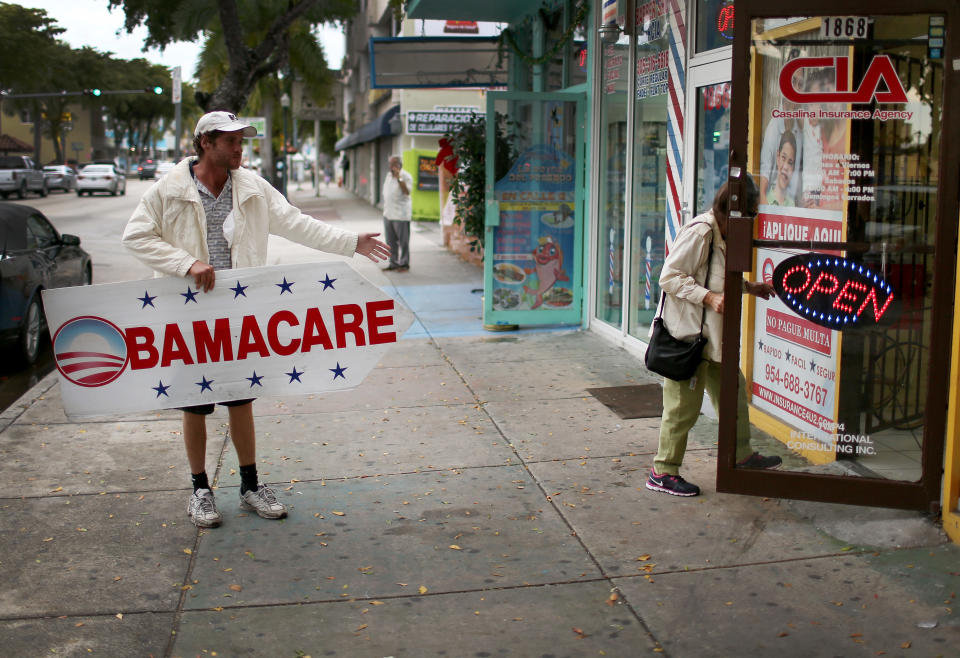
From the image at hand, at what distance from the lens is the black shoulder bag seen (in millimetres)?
5047

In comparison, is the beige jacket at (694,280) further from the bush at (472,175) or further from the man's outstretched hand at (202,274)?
the bush at (472,175)

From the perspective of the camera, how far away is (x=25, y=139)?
90375 millimetres

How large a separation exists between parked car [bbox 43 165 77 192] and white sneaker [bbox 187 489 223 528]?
164 ft

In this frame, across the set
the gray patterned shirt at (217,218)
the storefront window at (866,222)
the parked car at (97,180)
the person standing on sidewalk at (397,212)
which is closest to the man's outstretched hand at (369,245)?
the gray patterned shirt at (217,218)

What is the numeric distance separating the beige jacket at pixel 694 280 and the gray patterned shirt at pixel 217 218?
6.91 ft

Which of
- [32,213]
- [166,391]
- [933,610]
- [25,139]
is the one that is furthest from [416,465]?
[25,139]

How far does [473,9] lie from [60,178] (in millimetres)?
46293

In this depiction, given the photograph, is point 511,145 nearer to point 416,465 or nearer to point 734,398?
point 416,465

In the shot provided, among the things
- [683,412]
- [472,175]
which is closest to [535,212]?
[472,175]

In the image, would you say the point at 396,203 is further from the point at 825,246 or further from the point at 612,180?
the point at 825,246

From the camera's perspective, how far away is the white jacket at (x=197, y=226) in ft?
15.3

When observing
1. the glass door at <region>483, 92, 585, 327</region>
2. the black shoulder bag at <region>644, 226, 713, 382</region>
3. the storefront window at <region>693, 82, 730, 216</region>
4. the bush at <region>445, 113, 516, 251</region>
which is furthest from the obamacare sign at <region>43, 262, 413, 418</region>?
the bush at <region>445, 113, 516, 251</region>

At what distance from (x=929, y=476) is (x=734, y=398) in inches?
36.6

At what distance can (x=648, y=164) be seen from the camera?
8.73 metres
